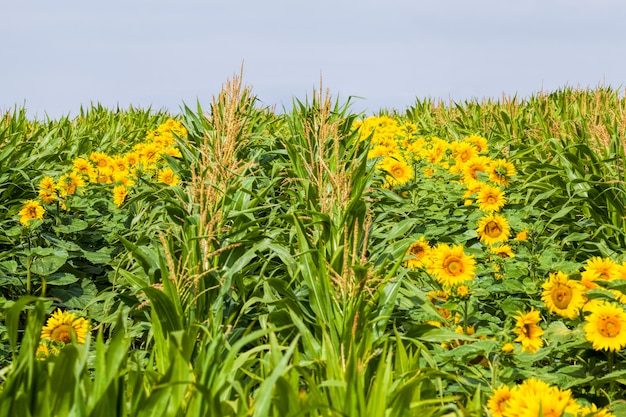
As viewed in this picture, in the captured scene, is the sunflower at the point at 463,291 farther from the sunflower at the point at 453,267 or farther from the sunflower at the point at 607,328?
the sunflower at the point at 607,328

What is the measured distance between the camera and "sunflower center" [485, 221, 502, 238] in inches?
162

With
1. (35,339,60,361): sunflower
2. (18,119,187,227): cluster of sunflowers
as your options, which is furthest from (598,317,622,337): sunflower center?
(18,119,187,227): cluster of sunflowers

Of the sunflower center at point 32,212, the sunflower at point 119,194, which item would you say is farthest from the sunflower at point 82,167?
the sunflower center at point 32,212

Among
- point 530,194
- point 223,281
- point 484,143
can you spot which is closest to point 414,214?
point 530,194

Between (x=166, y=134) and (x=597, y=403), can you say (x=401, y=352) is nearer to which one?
(x=597, y=403)

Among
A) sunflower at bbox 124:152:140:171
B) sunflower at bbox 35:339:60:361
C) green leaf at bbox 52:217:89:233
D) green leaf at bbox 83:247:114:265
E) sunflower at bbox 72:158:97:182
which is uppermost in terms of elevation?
sunflower at bbox 124:152:140:171

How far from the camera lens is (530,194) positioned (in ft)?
18.3

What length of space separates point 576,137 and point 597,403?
4.30m

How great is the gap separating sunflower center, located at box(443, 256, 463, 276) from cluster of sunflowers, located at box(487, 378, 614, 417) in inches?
38.3

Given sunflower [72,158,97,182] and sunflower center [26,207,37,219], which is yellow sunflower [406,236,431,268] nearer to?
sunflower center [26,207,37,219]

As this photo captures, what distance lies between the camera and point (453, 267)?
332 cm

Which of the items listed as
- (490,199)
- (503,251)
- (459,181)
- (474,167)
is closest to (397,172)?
(474,167)

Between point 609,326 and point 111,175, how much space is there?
473 cm

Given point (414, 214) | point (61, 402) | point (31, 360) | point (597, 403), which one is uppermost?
point (414, 214)
